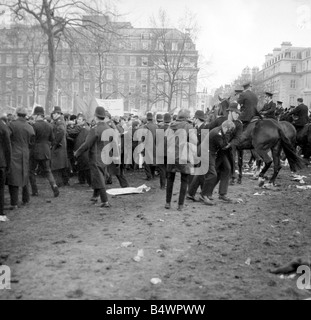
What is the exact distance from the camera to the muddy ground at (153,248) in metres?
4.68

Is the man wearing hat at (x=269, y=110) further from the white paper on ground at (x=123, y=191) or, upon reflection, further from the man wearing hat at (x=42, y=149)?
the man wearing hat at (x=42, y=149)

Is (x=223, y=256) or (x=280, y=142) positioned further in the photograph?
(x=280, y=142)

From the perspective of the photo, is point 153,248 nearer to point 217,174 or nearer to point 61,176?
point 217,174

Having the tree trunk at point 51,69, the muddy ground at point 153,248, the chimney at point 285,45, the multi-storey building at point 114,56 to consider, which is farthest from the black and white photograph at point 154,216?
the chimney at point 285,45

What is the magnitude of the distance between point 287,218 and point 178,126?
113 inches

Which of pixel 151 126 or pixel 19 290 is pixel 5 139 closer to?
pixel 19 290

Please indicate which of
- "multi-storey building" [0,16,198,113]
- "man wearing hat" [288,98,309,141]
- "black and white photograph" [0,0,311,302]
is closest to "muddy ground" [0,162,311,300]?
"black and white photograph" [0,0,311,302]

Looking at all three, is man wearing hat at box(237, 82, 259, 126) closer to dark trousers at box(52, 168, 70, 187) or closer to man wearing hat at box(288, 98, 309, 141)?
man wearing hat at box(288, 98, 309, 141)

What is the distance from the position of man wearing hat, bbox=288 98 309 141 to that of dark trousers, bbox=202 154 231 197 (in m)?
8.01

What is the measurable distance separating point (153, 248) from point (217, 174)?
431 cm

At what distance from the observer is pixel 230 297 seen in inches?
176

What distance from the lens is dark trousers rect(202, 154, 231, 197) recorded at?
9.73 m

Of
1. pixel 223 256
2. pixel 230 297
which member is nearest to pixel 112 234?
pixel 223 256

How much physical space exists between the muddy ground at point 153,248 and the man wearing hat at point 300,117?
7.37 m
